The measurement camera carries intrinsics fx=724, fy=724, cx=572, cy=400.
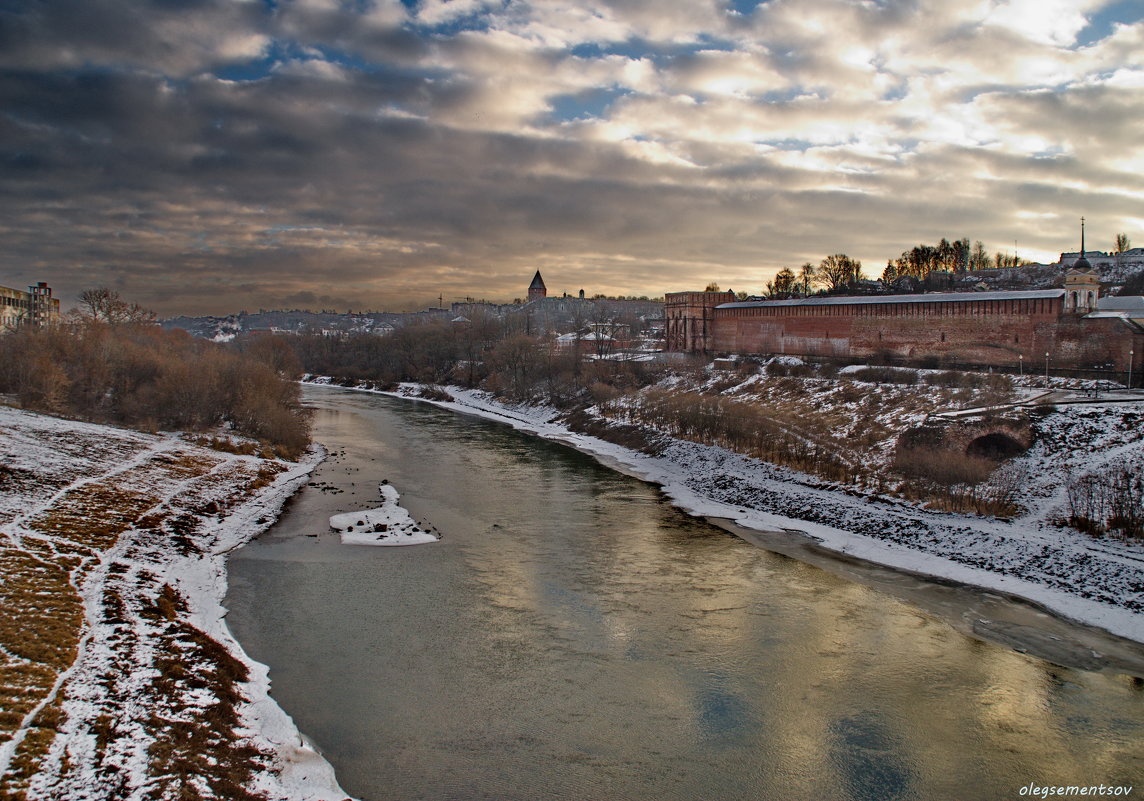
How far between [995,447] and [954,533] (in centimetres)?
584

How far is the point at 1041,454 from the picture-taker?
19172 millimetres

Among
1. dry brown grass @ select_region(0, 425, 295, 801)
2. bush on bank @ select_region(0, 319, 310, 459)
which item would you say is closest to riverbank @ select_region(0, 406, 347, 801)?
dry brown grass @ select_region(0, 425, 295, 801)

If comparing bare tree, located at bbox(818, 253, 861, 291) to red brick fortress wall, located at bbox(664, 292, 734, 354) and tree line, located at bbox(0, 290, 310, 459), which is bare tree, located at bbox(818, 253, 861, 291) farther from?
tree line, located at bbox(0, 290, 310, 459)

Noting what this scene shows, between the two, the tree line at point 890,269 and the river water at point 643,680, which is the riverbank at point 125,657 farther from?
the tree line at point 890,269

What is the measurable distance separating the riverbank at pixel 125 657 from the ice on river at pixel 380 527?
1.98 m

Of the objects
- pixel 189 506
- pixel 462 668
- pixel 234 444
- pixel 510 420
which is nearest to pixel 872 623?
pixel 462 668

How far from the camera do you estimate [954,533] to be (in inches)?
640

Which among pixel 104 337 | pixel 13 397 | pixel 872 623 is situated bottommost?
pixel 872 623

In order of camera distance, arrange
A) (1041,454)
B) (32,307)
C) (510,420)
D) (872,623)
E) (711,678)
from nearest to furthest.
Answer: (711,678) < (872,623) < (1041,454) < (510,420) < (32,307)

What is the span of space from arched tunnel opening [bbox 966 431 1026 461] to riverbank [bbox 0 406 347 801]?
19236 mm

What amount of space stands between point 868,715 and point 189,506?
625 inches

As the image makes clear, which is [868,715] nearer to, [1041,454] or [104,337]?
[1041,454]

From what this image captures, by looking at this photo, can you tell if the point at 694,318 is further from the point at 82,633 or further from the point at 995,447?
the point at 82,633

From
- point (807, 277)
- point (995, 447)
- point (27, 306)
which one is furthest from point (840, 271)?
point (27, 306)
